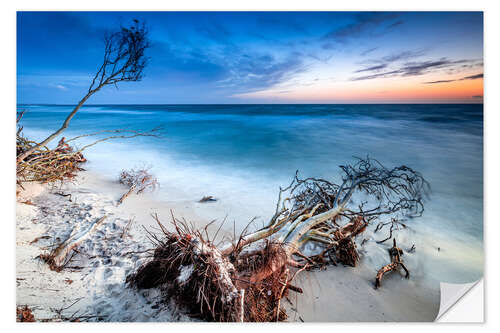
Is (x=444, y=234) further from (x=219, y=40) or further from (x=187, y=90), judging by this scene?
(x=187, y=90)

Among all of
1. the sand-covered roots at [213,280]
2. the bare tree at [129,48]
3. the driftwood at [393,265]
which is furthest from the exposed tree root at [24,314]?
the driftwood at [393,265]

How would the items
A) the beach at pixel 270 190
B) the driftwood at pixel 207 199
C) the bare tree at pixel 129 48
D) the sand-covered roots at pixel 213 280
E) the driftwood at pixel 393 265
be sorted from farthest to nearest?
the driftwood at pixel 207 199 → the bare tree at pixel 129 48 → the driftwood at pixel 393 265 → the beach at pixel 270 190 → the sand-covered roots at pixel 213 280

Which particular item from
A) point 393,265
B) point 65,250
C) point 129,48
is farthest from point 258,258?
point 129,48

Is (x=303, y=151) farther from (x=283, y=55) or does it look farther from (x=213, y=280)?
(x=213, y=280)

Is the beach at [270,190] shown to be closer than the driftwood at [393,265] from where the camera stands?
Yes

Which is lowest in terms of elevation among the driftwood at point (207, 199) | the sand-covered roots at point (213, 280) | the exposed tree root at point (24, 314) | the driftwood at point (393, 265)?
the exposed tree root at point (24, 314)

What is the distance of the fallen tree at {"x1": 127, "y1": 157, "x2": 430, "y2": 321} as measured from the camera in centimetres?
125

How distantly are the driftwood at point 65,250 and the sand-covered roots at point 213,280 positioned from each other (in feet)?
1.98

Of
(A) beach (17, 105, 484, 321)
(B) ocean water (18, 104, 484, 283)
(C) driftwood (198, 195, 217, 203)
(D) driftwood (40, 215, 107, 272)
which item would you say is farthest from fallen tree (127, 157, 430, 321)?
(C) driftwood (198, 195, 217, 203)

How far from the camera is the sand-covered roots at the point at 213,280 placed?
1.22m

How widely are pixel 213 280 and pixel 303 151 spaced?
8.00 ft

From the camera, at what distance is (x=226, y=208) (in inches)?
103

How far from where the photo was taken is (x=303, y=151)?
10.7 feet

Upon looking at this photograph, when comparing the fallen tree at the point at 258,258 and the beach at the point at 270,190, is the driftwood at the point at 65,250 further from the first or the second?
the fallen tree at the point at 258,258
